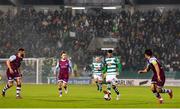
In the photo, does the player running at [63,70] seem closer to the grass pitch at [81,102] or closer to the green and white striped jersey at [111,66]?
the grass pitch at [81,102]

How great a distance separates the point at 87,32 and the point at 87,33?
0.62ft

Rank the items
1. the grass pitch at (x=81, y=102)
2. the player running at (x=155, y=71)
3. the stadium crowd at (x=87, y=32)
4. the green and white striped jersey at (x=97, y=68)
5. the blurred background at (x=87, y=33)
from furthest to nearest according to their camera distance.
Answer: the stadium crowd at (x=87, y=32), the blurred background at (x=87, y=33), the green and white striped jersey at (x=97, y=68), the player running at (x=155, y=71), the grass pitch at (x=81, y=102)

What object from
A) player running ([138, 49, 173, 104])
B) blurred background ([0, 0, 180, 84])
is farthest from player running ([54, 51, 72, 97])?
blurred background ([0, 0, 180, 84])

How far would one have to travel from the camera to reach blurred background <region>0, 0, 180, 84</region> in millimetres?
57000

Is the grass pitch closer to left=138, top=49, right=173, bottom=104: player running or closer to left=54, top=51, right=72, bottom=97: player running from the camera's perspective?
left=138, top=49, right=173, bottom=104: player running

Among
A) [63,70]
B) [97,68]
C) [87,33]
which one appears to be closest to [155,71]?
[63,70]

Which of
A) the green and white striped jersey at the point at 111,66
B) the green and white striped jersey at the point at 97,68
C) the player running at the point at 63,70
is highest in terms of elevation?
the green and white striped jersey at the point at 111,66

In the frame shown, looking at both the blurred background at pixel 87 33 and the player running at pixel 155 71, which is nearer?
the player running at pixel 155 71

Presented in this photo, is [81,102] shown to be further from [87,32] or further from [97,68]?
[87,32]

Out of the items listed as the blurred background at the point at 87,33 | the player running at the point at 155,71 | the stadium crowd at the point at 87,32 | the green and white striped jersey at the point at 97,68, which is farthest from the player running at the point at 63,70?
the stadium crowd at the point at 87,32

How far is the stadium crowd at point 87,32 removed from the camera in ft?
192

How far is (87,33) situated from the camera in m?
61.4

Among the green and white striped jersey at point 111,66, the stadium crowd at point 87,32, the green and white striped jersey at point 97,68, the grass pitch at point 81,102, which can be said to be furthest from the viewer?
the stadium crowd at point 87,32

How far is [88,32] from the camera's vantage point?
202 ft
